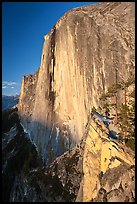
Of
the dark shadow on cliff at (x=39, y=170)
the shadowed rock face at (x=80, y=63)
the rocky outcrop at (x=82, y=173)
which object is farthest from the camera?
the shadowed rock face at (x=80, y=63)

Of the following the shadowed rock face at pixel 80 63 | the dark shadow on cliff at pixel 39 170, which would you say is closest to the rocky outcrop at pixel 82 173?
the dark shadow on cliff at pixel 39 170

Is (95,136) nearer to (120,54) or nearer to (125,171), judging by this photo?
(125,171)

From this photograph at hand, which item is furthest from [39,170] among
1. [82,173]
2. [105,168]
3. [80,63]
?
[105,168]

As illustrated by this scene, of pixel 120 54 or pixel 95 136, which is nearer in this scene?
pixel 95 136

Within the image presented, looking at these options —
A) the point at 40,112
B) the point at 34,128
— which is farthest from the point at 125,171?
the point at 34,128

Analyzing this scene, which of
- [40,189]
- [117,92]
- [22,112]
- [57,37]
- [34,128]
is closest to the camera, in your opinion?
[117,92]

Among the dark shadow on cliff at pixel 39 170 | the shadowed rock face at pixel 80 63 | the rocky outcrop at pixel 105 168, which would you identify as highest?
the shadowed rock face at pixel 80 63

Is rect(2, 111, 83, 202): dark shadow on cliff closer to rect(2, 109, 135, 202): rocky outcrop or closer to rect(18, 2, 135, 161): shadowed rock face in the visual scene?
rect(2, 109, 135, 202): rocky outcrop

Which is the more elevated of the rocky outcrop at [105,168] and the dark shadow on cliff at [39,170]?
the rocky outcrop at [105,168]

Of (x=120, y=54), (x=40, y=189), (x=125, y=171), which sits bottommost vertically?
(x=40, y=189)

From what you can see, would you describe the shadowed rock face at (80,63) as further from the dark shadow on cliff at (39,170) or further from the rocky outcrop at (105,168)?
the rocky outcrop at (105,168)
